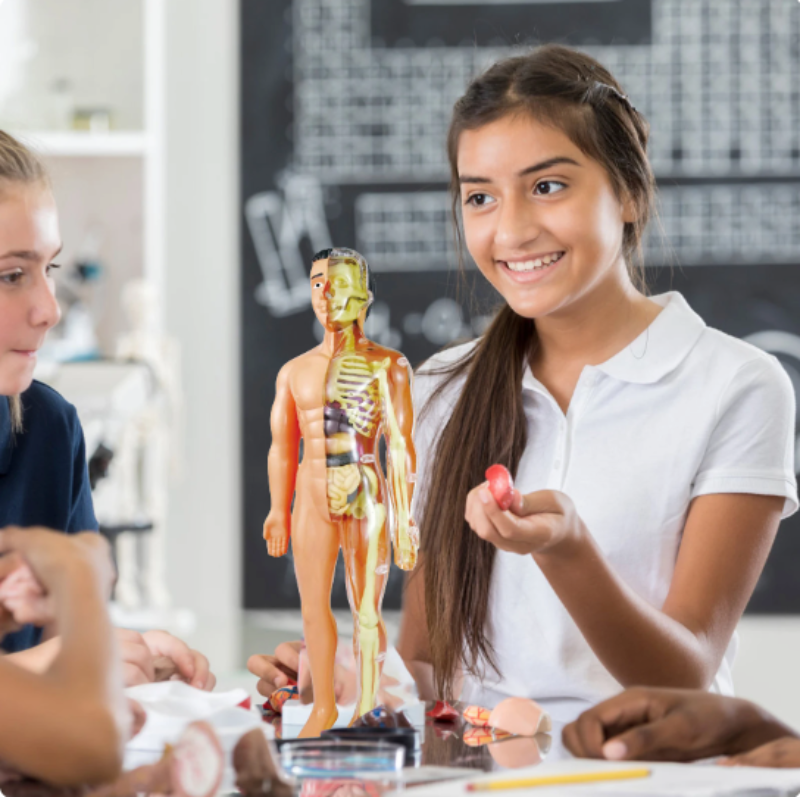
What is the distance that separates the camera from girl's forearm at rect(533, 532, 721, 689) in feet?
2.41

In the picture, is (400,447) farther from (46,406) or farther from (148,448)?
(148,448)

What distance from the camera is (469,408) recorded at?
947 mm

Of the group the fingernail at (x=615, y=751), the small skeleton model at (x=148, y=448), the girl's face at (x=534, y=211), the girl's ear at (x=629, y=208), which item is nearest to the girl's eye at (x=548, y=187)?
the girl's face at (x=534, y=211)

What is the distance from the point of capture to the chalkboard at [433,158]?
9.42ft

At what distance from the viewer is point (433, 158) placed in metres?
2.94

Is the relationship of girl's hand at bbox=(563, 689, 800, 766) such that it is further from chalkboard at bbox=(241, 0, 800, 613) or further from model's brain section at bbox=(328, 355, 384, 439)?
chalkboard at bbox=(241, 0, 800, 613)

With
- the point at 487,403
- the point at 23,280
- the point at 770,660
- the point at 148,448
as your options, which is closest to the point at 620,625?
the point at 487,403

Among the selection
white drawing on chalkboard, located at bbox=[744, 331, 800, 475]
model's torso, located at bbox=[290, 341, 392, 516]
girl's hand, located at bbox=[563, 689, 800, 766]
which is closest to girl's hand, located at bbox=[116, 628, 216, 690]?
model's torso, located at bbox=[290, 341, 392, 516]

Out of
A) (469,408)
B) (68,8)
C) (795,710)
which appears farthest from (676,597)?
(68,8)

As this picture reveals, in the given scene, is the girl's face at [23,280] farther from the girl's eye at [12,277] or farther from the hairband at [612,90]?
the hairband at [612,90]

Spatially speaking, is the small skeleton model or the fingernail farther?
the small skeleton model

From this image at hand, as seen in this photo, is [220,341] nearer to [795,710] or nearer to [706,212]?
[706,212]

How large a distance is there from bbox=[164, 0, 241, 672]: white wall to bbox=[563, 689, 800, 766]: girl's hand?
2.41m

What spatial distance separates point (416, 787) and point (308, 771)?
6 cm
